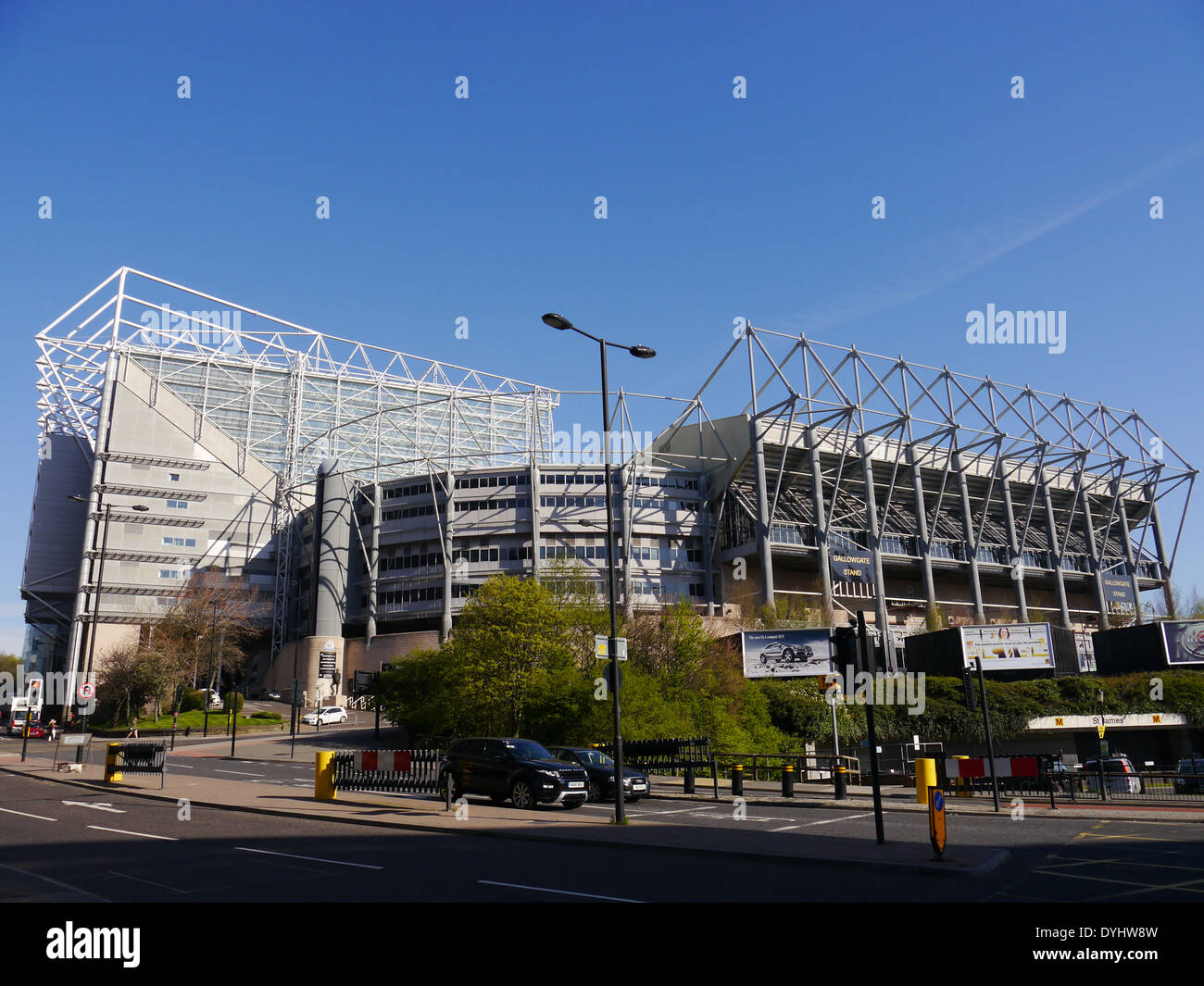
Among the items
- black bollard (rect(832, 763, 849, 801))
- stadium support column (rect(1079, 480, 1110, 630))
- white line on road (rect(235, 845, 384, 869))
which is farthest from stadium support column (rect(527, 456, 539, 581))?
white line on road (rect(235, 845, 384, 869))

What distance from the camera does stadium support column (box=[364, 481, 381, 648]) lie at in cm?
9281

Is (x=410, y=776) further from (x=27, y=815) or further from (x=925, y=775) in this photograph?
(x=925, y=775)

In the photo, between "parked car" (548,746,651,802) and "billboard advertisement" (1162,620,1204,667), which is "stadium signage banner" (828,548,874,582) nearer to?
→ "billboard advertisement" (1162,620,1204,667)

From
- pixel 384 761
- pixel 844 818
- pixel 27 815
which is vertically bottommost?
pixel 844 818

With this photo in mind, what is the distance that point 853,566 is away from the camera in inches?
3297

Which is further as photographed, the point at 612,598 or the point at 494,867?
the point at 612,598

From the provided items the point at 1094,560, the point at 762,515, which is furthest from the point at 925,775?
the point at 1094,560

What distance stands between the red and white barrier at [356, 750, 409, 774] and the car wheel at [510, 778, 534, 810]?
120 inches

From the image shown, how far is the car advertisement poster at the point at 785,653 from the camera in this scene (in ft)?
175

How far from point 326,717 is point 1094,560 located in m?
87.7

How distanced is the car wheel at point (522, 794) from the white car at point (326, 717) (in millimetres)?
50606
